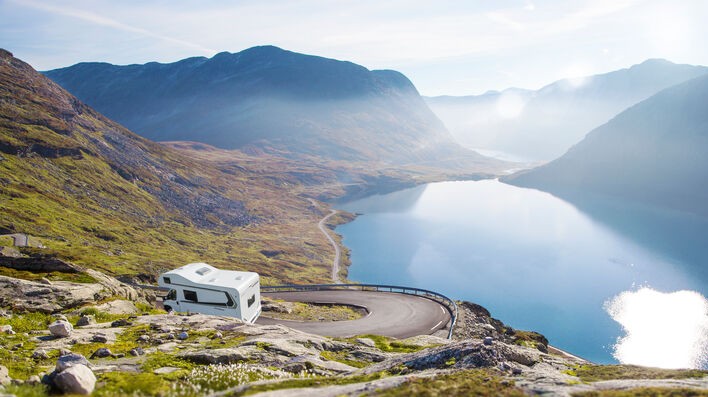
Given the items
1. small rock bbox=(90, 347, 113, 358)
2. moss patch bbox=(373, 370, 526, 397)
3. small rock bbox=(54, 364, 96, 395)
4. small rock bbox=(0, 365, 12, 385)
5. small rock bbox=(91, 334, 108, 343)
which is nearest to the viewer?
moss patch bbox=(373, 370, 526, 397)

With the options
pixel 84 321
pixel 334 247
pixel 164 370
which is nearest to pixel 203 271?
pixel 84 321

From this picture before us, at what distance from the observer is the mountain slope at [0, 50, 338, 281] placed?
7628cm

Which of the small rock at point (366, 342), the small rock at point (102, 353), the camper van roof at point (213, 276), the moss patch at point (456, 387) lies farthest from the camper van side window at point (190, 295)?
the moss patch at point (456, 387)

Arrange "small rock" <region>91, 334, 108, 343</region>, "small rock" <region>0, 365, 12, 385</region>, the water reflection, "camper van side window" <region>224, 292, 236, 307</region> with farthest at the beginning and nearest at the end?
1. the water reflection
2. "camper van side window" <region>224, 292, 236, 307</region>
3. "small rock" <region>91, 334, 108, 343</region>
4. "small rock" <region>0, 365, 12, 385</region>

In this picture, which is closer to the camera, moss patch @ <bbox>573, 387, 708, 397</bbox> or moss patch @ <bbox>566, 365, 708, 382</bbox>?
moss patch @ <bbox>573, 387, 708, 397</bbox>

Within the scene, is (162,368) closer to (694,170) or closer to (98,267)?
(98,267)

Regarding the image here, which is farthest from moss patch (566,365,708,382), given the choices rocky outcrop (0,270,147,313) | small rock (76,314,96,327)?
rocky outcrop (0,270,147,313)

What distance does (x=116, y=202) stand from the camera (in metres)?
110

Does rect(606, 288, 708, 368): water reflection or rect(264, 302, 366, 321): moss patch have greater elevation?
rect(264, 302, 366, 321): moss patch

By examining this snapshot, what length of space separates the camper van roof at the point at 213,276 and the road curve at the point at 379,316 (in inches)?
203

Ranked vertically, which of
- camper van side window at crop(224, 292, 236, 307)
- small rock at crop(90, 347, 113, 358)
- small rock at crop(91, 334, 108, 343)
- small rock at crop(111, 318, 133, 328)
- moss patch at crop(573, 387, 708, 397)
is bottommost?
camper van side window at crop(224, 292, 236, 307)

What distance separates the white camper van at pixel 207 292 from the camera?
29484 mm

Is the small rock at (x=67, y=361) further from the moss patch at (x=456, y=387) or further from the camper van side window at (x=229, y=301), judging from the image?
the camper van side window at (x=229, y=301)

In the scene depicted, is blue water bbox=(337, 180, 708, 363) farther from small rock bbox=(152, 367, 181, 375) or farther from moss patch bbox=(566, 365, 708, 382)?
small rock bbox=(152, 367, 181, 375)
